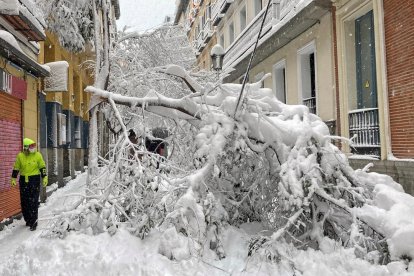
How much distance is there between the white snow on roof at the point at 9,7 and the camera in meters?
8.04

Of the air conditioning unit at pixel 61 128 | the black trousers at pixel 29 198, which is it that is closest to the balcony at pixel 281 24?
the black trousers at pixel 29 198

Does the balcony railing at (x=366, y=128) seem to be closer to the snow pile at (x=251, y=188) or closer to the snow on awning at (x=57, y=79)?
the snow pile at (x=251, y=188)

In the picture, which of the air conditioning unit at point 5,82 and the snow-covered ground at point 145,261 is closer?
the snow-covered ground at point 145,261

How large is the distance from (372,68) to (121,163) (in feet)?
21.9

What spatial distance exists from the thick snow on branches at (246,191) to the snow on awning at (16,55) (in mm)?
3557

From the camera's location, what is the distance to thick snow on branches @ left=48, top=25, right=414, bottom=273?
Answer: 4684mm

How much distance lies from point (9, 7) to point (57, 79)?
519 cm

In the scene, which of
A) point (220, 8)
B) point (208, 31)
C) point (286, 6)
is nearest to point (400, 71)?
point (286, 6)

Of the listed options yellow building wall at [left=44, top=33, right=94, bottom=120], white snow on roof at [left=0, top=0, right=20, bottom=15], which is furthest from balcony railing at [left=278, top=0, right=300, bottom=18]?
white snow on roof at [left=0, top=0, right=20, bottom=15]

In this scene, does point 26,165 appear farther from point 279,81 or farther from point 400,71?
point 279,81

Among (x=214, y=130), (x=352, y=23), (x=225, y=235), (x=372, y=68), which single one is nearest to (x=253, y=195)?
(x=225, y=235)

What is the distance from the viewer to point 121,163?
17.7ft

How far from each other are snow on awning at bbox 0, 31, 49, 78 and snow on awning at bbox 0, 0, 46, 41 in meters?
0.42

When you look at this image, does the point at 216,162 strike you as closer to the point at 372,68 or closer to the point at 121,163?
the point at 121,163
